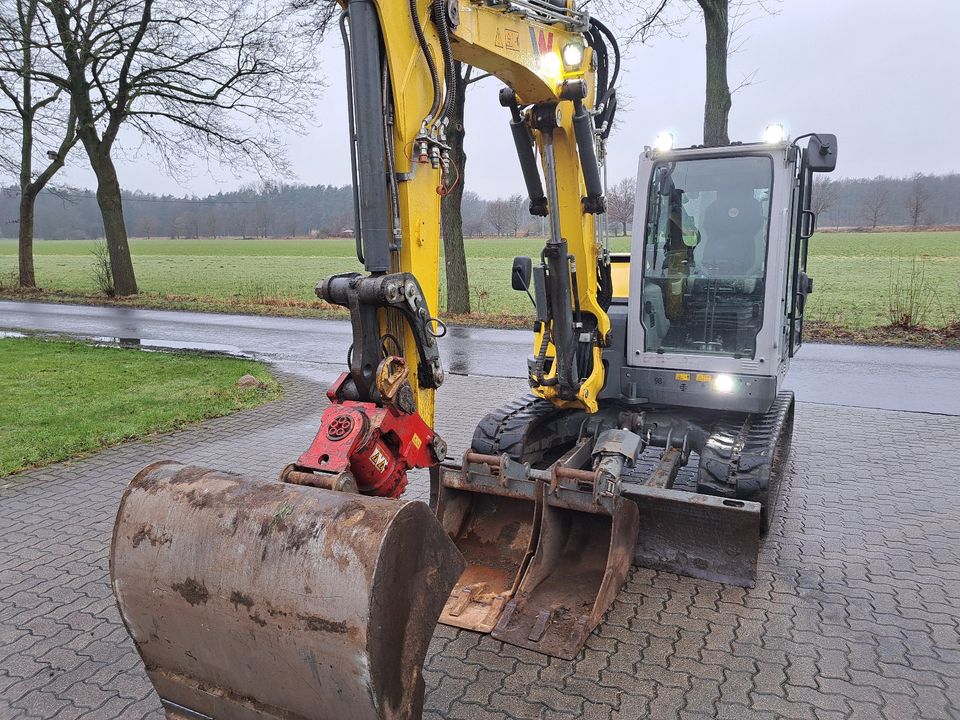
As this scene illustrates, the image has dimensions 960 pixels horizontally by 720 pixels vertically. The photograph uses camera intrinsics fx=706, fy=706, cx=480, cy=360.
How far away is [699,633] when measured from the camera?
12.7ft

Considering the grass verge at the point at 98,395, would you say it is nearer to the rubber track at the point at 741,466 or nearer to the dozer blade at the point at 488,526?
the dozer blade at the point at 488,526

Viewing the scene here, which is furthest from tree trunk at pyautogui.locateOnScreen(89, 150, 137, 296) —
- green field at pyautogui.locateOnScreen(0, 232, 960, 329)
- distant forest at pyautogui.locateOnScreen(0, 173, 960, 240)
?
distant forest at pyautogui.locateOnScreen(0, 173, 960, 240)

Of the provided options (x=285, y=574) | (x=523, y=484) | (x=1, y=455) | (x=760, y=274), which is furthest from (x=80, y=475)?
(x=760, y=274)

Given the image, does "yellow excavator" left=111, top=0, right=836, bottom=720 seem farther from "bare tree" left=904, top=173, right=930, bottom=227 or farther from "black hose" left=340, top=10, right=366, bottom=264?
"bare tree" left=904, top=173, right=930, bottom=227

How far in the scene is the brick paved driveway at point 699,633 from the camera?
131 inches

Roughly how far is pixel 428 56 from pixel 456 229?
47.7 feet

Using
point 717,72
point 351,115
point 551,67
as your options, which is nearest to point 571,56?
point 551,67

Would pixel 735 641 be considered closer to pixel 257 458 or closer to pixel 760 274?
pixel 760 274

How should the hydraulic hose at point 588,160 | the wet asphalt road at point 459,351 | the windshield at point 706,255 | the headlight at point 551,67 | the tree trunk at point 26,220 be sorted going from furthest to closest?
the tree trunk at point 26,220 < the wet asphalt road at point 459,351 < the windshield at point 706,255 < the hydraulic hose at point 588,160 < the headlight at point 551,67

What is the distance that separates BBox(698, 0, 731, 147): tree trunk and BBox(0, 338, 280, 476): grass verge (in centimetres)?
875

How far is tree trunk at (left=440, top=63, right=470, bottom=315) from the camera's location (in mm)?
16812

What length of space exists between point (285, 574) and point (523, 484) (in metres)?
1.99

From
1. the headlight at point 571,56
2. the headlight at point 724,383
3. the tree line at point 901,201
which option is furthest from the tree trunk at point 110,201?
the tree line at point 901,201

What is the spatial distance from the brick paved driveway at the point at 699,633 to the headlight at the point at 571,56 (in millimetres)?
3331
